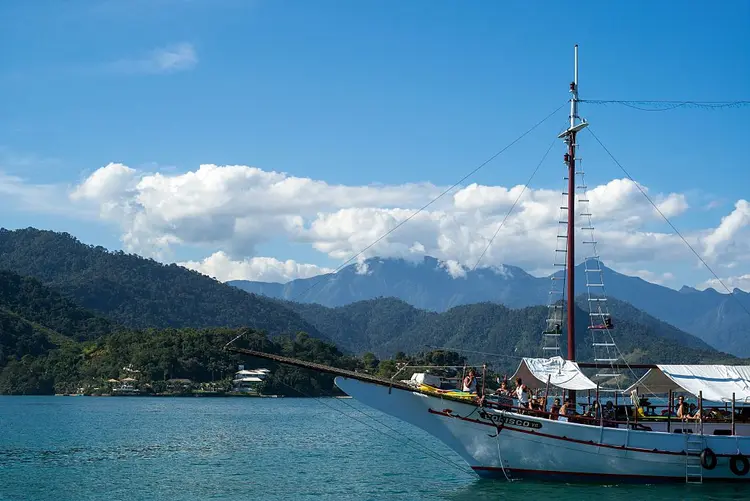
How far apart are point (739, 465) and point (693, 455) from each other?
5.57ft

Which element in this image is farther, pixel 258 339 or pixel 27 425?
pixel 258 339

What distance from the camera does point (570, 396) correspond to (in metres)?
31.1

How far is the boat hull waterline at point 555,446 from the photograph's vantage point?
93.2 feet

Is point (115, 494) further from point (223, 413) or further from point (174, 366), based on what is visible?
point (174, 366)

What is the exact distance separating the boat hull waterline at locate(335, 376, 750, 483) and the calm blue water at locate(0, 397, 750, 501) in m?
0.52

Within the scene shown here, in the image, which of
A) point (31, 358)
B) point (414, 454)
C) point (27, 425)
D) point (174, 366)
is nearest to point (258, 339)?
point (174, 366)

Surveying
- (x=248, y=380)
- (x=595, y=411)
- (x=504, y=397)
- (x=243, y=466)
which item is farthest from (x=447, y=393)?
(x=248, y=380)

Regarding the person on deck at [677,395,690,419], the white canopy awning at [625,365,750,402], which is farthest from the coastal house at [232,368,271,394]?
the person on deck at [677,395,690,419]

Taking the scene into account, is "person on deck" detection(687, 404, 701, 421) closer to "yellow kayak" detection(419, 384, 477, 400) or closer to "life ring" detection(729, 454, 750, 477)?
"life ring" detection(729, 454, 750, 477)

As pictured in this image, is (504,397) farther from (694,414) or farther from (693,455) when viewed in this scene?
(694,414)

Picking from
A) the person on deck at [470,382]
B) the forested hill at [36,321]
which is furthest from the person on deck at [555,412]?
the forested hill at [36,321]

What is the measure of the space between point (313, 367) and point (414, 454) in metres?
15.3

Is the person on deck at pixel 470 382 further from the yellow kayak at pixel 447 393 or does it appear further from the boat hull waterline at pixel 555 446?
the boat hull waterline at pixel 555 446

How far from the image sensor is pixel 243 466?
122ft
